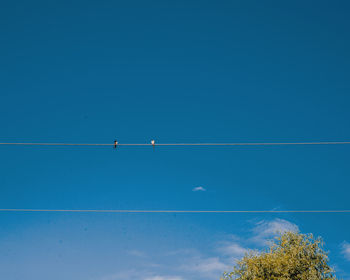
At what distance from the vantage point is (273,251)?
30.6 meters

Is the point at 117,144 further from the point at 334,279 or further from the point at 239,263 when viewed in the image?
the point at 334,279

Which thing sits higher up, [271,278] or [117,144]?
[117,144]

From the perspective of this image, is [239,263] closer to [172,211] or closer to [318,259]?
[318,259]

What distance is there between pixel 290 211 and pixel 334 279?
52.9ft

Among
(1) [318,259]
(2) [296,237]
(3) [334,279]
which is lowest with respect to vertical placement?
(3) [334,279]

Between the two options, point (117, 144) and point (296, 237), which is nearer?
point (117, 144)

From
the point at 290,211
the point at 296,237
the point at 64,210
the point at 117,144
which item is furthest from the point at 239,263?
the point at 117,144

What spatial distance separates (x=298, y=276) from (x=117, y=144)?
75.5ft

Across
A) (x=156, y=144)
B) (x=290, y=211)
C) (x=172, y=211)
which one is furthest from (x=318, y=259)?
(x=156, y=144)

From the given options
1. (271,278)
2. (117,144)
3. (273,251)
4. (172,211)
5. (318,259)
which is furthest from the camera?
(273,251)

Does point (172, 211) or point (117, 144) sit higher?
point (117, 144)

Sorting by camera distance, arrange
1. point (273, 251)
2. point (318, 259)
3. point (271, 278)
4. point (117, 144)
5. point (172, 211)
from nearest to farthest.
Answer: point (117, 144), point (172, 211), point (271, 278), point (318, 259), point (273, 251)

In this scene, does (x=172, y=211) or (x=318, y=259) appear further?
(x=318, y=259)

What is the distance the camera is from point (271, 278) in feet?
86.7
